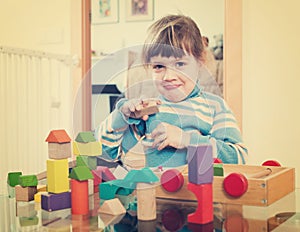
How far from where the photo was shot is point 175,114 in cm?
183

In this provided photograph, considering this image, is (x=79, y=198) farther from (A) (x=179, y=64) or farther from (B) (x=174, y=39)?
(B) (x=174, y=39)

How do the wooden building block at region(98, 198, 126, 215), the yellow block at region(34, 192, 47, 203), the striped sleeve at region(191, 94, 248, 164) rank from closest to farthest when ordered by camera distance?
the wooden building block at region(98, 198, 126, 215) < the yellow block at region(34, 192, 47, 203) < the striped sleeve at region(191, 94, 248, 164)

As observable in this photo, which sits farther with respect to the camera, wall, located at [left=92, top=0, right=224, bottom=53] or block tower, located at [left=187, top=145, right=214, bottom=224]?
wall, located at [left=92, top=0, right=224, bottom=53]

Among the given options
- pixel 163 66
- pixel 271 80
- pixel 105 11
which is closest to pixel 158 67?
pixel 163 66

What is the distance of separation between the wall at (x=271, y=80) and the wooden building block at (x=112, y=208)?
1318 mm

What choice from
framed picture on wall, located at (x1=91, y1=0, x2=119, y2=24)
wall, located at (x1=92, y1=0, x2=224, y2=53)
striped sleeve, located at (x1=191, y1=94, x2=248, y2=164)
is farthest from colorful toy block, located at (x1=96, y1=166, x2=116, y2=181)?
framed picture on wall, located at (x1=91, y1=0, x2=119, y2=24)

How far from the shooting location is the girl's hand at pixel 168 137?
1429 mm

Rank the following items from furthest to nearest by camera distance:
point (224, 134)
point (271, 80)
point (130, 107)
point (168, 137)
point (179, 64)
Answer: point (271, 80)
point (224, 134)
point (179, 64)
point (168, 137)
point (130, 107)

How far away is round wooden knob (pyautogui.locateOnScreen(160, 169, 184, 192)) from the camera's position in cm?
108

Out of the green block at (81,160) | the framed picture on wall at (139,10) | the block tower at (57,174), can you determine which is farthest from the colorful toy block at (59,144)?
the framed picture on wall at (139,10)

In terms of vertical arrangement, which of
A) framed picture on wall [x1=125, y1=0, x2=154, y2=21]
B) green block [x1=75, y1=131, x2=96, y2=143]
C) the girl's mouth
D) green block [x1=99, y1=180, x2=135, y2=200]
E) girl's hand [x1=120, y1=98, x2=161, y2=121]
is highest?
framed picture on wall [x1=125, y1=0, x2=154, y2=21]

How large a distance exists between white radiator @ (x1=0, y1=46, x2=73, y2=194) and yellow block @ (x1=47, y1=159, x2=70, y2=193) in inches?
47.7

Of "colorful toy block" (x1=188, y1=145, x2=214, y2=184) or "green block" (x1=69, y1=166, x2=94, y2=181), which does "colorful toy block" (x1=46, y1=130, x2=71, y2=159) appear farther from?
"colorful toy block" (x1=188, y1=145, x2=214, y2=184)

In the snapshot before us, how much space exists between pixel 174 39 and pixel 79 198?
3.45 ft
